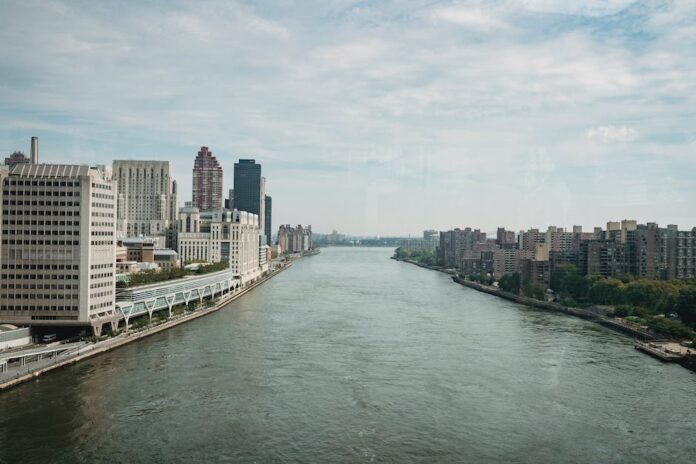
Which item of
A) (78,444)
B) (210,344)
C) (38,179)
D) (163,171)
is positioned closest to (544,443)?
(78,444)

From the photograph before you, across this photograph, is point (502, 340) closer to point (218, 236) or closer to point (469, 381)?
point (469, 381)

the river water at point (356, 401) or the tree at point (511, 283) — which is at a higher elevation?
the tree at point (511, 283)

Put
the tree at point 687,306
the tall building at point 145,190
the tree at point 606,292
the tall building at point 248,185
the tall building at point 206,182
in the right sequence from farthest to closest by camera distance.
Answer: the tall building at point 248,185, the tall building at point 206,182, the tall building at point 145,190, the tree at point 606,292, the tree at point 687,306

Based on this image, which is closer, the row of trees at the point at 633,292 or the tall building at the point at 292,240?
the row of trees at the point at 633,292

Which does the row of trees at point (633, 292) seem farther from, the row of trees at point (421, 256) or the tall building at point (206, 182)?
the tall building at point (206, 182)

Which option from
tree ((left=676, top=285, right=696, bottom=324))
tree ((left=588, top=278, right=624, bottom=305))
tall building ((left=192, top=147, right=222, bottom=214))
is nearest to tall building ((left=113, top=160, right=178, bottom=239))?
tall building ((left=192, top=147, right=222, bottom=214))

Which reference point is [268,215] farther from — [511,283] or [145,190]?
[511,283]

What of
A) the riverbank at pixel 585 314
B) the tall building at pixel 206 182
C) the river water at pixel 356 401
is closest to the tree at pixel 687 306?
the riverbank at pixel 585 314
